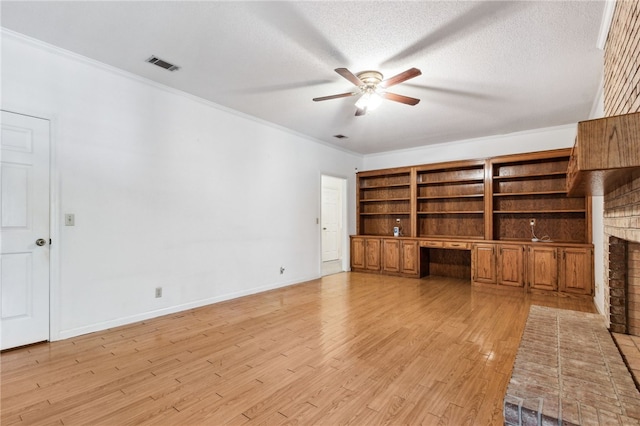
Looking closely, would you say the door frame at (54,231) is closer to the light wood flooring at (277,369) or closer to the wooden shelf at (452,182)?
the light wood flooring at (277,369)

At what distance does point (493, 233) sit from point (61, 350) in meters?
6.30

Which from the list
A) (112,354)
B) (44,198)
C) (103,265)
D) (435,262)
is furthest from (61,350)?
(435,262)

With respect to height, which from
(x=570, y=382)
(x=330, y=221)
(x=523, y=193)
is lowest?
(x=570, y=382)

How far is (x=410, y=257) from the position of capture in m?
6.25

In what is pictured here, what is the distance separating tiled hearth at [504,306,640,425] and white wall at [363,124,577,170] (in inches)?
162

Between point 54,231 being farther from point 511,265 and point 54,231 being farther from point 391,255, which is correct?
point 511,265

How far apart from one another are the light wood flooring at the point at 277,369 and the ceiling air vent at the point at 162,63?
279 centimetres

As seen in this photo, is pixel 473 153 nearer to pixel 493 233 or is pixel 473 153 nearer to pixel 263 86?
pixel 493 233

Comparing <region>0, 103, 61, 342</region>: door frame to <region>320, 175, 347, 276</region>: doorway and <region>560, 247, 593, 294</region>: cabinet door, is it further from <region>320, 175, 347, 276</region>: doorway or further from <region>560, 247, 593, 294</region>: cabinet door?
<region>560, 247, 593, 294</region>: cabinet door

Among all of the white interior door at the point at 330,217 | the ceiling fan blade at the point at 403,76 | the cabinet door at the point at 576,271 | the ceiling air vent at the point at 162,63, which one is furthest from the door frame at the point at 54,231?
the cabinet door at the point at 576,271

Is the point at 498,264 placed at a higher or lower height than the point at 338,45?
lower

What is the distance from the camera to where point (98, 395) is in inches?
81.9

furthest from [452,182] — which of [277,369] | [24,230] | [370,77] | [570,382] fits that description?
[24,230]

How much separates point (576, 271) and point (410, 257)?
259cm
